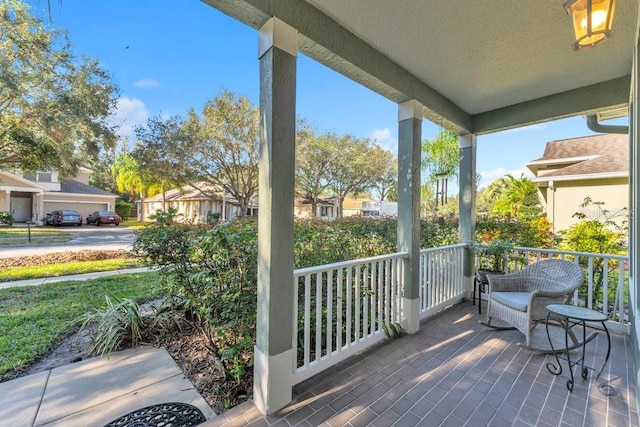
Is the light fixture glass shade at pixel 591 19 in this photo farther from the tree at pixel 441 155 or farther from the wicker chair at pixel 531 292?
the tree at pixel 441 155

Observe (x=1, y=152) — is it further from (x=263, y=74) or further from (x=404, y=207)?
(x=404, y=207)

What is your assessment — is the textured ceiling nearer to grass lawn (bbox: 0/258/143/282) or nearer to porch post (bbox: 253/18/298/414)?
porch post (bbox: 253/18/298/414)

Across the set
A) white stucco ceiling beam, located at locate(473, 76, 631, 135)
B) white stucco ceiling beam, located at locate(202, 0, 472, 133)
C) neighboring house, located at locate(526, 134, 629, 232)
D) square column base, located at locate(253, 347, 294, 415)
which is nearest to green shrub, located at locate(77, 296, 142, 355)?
square column base, located at locate(253, 347, 294, 415)

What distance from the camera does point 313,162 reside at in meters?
13.9

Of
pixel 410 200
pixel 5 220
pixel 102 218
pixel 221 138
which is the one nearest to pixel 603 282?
pixel 410 200

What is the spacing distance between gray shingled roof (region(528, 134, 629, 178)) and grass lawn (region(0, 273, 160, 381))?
10676 mm

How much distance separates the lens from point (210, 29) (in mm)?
4461

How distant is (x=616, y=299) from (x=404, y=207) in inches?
120

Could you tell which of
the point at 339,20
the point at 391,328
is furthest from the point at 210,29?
the point at 391,328

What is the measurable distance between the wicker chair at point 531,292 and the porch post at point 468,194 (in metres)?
1.02

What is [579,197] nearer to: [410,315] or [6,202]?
[410,315]

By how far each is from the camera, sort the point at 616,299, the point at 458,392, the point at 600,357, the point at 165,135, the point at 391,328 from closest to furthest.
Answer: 1. the point at 458,392
2. the point at 600,357
3. the point at 391,328
4. the point at 616,299
5. the point at 165,135

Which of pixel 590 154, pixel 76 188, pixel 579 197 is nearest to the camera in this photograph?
pixel 579 197

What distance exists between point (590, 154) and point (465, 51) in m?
9.86
